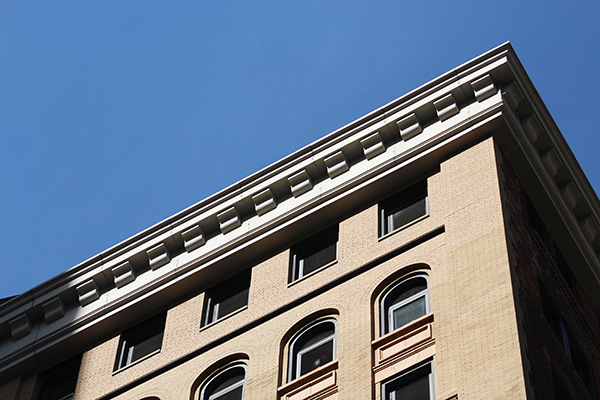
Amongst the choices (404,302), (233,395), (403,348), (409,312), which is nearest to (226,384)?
(233,395)

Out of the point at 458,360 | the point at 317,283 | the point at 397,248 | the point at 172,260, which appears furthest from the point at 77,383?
the point at 458,360

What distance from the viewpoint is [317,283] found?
34062mm

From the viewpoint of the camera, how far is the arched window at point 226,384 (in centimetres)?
3284

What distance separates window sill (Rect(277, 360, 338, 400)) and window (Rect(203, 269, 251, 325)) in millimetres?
4417

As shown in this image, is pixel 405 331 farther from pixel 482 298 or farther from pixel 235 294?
pixel 235 294

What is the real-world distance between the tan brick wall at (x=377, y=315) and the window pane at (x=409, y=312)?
0.47 metres

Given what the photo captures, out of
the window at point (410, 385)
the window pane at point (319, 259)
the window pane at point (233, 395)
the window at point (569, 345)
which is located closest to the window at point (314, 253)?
→ the window pane at point (319, 259)

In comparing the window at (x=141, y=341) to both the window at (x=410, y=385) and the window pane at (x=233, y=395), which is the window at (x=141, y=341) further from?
the window at (x=410, y=385)

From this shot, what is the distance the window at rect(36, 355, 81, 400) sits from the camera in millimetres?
37156

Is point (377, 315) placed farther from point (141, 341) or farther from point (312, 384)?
point (141, 341)

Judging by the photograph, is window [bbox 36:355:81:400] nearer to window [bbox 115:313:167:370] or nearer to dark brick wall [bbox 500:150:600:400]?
window [bbox 115:313:167:370]

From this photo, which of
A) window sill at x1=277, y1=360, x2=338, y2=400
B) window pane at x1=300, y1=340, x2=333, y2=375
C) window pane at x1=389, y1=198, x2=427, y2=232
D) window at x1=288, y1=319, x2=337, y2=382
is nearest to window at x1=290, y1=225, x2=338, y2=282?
window pane at x1=389, y1=198, x2=427, y2=232

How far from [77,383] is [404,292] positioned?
970 centimetres

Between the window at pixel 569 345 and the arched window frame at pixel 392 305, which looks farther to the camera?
the window at pixel 569 345
